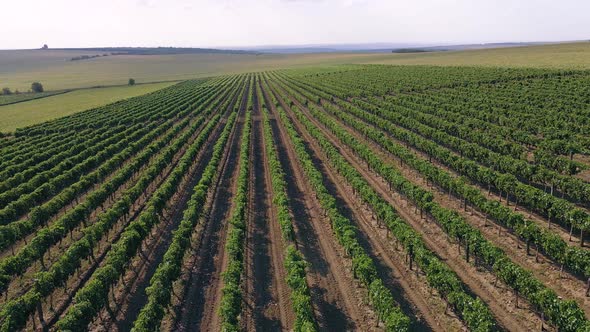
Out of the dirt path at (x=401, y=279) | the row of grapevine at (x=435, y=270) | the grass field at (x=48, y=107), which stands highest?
the grass field at (x=48, y=107)

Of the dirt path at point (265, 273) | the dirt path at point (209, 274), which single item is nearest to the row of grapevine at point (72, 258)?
the dirt path at point (209, 274)

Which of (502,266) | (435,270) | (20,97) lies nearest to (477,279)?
(502,266)

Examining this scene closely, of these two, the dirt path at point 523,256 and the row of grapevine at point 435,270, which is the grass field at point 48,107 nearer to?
the row of grapevine at point 435,270

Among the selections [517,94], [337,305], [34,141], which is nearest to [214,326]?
[337,305]

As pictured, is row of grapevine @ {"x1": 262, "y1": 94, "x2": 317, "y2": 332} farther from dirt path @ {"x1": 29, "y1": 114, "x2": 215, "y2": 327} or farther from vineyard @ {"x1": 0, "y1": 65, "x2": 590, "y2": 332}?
dirt path @ {"x1": 29, "y1": 114, "x2": 215, "y2": 327}

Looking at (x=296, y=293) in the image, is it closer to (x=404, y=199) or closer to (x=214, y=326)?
(x=214, y=326)

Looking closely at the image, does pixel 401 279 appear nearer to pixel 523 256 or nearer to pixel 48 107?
pixel 523 256

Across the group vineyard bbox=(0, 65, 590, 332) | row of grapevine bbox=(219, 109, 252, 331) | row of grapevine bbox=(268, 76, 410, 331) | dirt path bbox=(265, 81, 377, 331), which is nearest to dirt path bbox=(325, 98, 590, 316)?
vineyard bbox=(0, 65, 590, 332)
